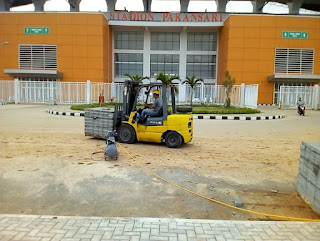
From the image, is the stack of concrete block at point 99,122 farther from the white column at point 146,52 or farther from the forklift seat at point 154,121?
the white column at point 146,52

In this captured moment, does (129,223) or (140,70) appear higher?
(140,70)

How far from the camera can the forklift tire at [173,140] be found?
22.7 ft

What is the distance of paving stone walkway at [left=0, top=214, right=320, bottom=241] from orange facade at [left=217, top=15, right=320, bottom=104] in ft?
94.9

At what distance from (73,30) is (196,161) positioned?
2878 cm

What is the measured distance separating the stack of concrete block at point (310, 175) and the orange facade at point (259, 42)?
91.1 feet

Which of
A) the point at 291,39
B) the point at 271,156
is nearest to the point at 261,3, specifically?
the point at 291,39

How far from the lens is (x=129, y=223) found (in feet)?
9.63

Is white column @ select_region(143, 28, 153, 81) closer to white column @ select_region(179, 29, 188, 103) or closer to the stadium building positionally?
the stadium building

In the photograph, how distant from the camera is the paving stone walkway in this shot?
2682mm

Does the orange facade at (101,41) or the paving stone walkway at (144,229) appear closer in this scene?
the paving stone walkway at (144,229)

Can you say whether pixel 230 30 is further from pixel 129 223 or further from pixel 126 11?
pixel 129 223

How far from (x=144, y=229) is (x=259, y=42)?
31.0m

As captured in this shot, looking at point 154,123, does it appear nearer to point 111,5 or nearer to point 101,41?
point 101,41

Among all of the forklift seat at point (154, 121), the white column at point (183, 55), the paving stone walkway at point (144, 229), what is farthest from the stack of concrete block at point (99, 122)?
the white column at point (183, 55)
